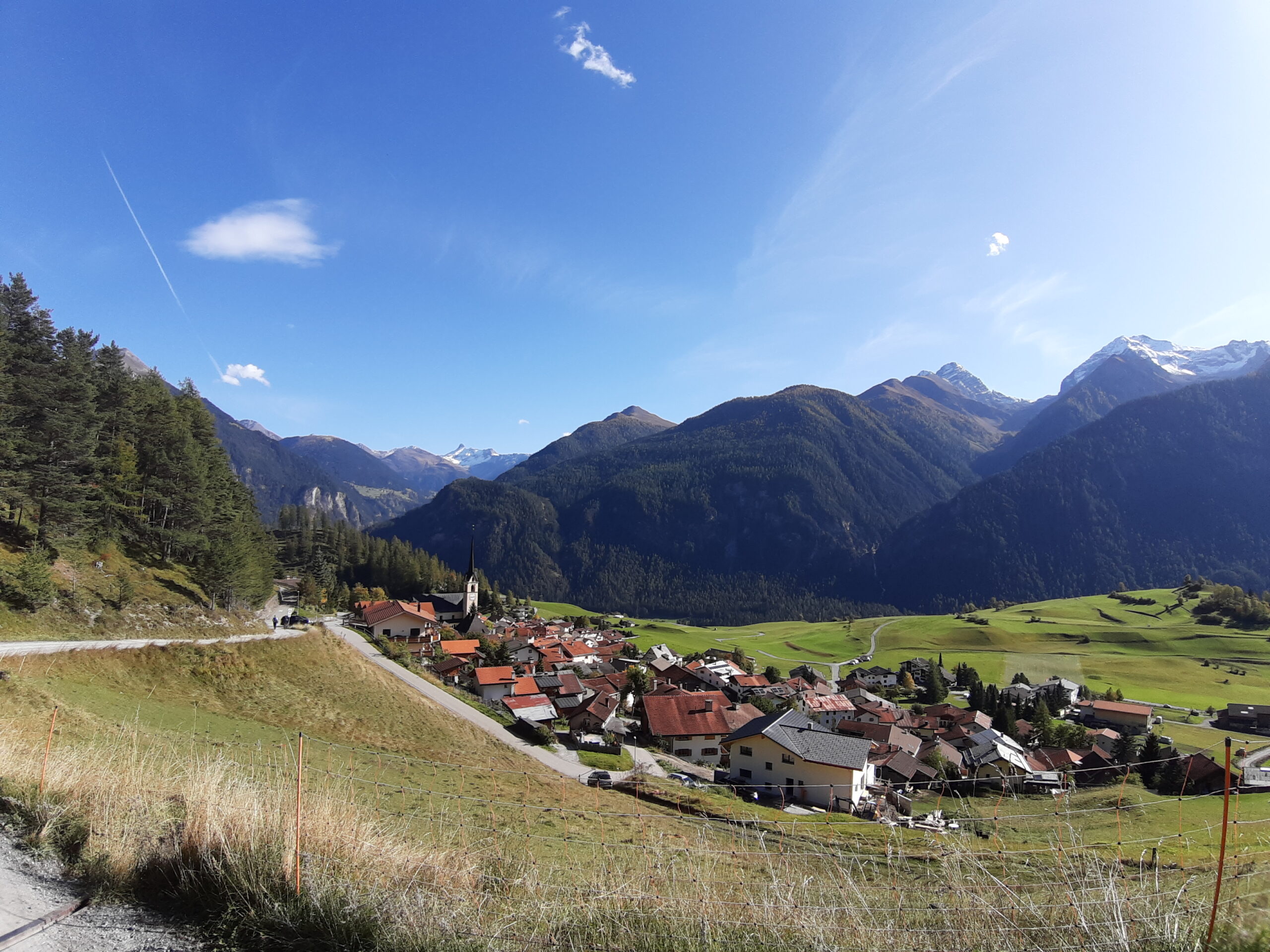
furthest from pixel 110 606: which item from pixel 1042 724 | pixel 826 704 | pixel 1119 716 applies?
pixel 1119 716

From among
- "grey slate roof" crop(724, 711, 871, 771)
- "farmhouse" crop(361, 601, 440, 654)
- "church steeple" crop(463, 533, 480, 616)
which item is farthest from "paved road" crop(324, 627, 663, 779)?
"church steeple" crop(463, 533, 480, 616)

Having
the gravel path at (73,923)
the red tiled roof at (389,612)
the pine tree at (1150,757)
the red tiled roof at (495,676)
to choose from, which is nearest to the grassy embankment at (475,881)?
the gravel path at (73,923)

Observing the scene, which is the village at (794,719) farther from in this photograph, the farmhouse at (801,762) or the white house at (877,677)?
the white house at (877,677)

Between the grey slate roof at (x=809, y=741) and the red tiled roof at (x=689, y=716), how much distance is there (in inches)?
177

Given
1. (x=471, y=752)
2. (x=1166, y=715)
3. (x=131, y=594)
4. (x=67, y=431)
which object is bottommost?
(x=1166, y=715)

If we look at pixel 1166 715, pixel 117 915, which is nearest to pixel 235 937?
pixel 117 915

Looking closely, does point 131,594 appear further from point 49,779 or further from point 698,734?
point 698,734

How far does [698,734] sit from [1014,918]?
3921 cm

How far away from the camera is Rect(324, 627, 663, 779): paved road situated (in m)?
29.0

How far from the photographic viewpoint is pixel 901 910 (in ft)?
16.4

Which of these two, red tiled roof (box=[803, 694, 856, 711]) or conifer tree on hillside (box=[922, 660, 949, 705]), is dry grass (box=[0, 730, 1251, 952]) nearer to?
red tiled roof (box=[803, 694, 856, 711])

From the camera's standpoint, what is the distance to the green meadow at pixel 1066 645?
270 feet

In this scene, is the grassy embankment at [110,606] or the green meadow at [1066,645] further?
the green meadow at [1066,645]

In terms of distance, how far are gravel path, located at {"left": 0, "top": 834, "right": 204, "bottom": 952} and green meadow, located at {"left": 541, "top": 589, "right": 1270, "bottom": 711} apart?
95.7 metres
